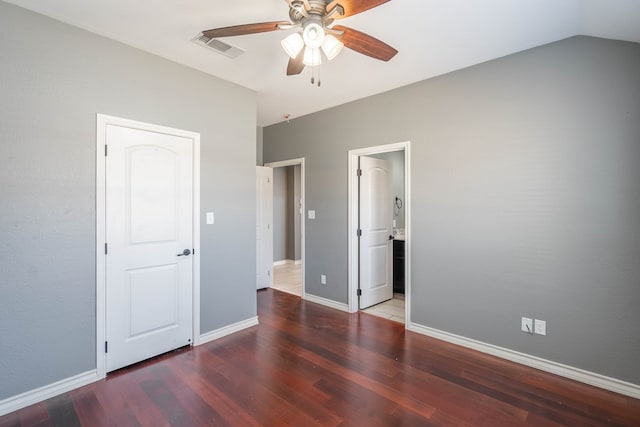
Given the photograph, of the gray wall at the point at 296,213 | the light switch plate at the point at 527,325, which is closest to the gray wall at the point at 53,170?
the light switch plate at the point at 527,325

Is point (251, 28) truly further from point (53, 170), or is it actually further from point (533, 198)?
point (533, 198)

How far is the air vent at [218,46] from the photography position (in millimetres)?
2440

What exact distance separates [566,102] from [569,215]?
0.92 metres

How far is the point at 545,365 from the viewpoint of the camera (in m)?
2.52

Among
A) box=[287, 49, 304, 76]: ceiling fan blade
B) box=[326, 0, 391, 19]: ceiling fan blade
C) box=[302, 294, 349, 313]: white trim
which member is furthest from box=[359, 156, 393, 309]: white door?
box=[326, 0, 391, 19]: ceiling fan blade

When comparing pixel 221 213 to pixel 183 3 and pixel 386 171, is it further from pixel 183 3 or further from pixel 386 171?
pixel 386 171

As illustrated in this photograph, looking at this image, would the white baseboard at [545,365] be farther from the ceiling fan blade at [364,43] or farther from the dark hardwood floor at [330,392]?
the ceiling fan blade at [364,43]

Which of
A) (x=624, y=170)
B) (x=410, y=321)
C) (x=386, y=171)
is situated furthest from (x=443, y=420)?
(x=386, y=171)

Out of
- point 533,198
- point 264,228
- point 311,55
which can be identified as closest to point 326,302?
point 264,228

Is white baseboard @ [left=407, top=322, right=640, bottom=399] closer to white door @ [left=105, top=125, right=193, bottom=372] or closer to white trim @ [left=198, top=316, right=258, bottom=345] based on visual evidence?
white trim @ [left=198, top=316, right=258, bottom=345]

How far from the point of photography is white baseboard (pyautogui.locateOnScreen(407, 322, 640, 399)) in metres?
2.23

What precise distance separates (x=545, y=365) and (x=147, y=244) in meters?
3.57

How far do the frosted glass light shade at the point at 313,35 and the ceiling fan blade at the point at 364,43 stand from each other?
12 centimetres

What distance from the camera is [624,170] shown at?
2.21 meters
